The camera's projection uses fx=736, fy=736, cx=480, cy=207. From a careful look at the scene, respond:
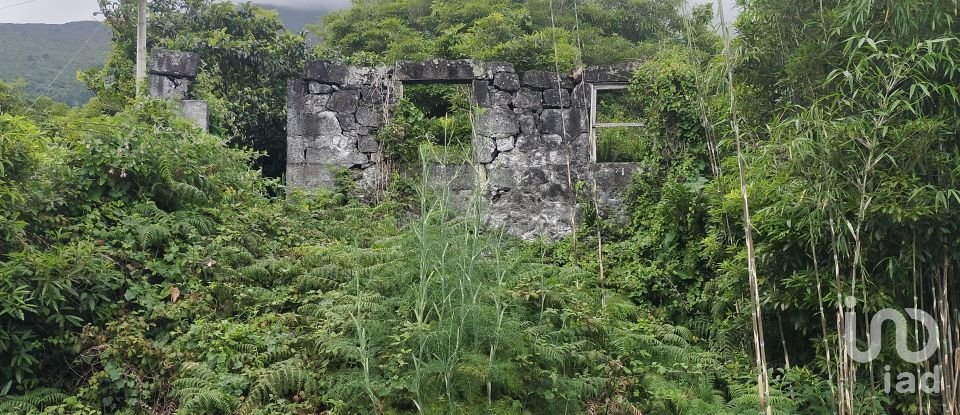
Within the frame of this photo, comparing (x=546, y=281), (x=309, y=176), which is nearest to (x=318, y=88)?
(x=309, y=176)

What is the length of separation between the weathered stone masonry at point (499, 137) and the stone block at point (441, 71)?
1cm

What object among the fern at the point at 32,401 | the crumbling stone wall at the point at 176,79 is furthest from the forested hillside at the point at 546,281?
the crumbling stone wall at the point at 176,79

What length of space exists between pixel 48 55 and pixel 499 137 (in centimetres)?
3346

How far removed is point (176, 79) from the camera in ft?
26.9

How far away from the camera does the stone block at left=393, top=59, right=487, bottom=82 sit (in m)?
7.88

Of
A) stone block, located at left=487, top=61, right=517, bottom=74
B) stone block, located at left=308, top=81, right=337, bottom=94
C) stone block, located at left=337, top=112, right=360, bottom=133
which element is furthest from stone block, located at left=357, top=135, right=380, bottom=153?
stone block, located at left=487, top=61, right=517, bottom=74

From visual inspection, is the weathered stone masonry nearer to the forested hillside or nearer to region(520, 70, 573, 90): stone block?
region(520, 70, 573, 90): stone block

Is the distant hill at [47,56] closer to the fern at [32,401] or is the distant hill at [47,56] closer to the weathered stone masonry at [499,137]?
the weathered stone masonry at [499,137]

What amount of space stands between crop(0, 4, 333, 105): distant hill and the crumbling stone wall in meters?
16.1

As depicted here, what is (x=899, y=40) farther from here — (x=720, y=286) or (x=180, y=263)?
(x=180, y=263)

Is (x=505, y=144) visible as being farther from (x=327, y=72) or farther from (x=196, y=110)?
(x=196, y=110)

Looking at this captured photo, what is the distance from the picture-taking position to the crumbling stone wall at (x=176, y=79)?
801cm

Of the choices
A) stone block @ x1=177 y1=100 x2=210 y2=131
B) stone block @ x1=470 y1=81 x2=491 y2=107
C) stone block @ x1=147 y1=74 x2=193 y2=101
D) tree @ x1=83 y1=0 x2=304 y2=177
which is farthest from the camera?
tree @ x1=83 y1=0 x2=304 y2=177

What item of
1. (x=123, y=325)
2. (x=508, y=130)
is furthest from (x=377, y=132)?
(x=123, y=325)
